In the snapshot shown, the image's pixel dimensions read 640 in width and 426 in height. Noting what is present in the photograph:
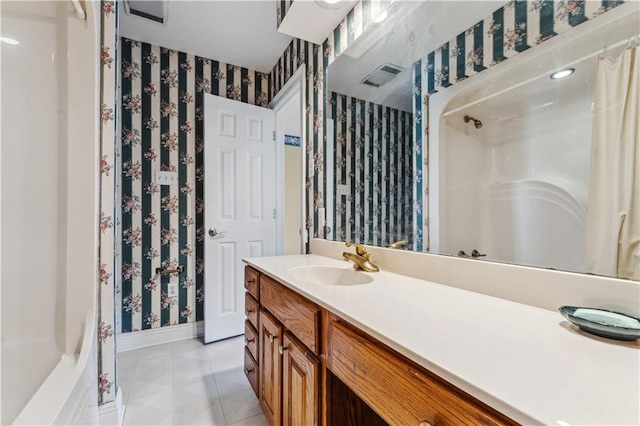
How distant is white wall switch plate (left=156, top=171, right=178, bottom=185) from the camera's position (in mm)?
2282

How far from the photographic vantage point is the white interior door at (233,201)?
2309 mm

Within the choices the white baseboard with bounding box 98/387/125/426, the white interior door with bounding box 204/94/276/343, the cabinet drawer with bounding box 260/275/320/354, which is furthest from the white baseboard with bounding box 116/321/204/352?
the cabinet drawer with bounding box 260/275/320/354

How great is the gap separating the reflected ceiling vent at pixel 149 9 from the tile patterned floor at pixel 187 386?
7.91 ft

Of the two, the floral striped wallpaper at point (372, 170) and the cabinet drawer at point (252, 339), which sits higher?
the floral striped wallpaper at point (372, 170)

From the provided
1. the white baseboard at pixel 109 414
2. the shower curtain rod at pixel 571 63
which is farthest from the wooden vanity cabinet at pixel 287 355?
the shower curtain rod at pixel 571 63

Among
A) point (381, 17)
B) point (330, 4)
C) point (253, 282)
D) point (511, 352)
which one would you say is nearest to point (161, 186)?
point (253, 282)

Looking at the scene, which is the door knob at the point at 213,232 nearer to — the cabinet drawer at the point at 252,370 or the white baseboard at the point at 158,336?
the white baseboard at the point at 158,336

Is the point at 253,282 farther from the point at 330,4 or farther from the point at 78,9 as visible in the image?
the point at 330,4

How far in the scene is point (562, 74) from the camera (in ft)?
2.60

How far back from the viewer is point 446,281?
983 mm

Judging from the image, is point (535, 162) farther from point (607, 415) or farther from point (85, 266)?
point (85, 266)

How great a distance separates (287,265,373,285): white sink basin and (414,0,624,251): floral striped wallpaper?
337 mm

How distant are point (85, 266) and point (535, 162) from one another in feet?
5.06

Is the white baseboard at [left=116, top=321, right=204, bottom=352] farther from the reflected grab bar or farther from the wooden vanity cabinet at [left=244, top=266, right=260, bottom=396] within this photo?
the reflected grab bar
